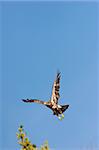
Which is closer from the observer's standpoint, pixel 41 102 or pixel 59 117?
pixel 59 117

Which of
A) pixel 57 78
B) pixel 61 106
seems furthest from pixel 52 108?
pixel 57 78

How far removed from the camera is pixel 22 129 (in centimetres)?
1448

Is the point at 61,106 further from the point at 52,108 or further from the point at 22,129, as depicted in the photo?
the point at 22,129

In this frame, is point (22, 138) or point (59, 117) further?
point (22, 138)

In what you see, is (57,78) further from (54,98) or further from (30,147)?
(30,147)

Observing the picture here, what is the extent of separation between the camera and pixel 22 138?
1447cm

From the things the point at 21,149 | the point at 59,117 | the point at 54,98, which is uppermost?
the point at 54,98

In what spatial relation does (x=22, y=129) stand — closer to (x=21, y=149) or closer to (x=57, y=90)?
(x=21, y=149)

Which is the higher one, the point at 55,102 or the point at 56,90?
the point at 56,90

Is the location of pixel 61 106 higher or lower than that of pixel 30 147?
higher

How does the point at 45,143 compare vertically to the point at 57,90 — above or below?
below

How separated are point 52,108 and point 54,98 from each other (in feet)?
1.47

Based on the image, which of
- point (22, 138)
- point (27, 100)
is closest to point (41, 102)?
point (27, 100)

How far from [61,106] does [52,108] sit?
412 millimetres
